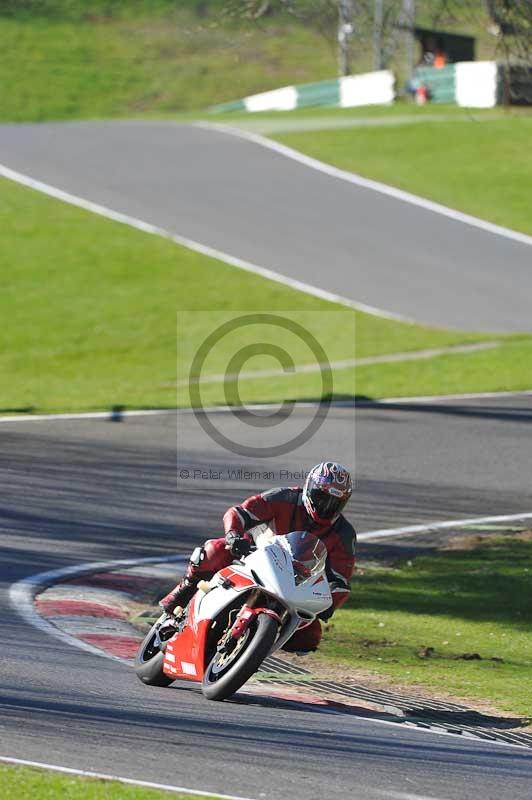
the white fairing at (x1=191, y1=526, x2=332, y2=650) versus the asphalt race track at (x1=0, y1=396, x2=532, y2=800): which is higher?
the white fairing at (x1=191, y1=526, x2=332, y2=650)

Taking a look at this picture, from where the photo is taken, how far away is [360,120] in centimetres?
4622

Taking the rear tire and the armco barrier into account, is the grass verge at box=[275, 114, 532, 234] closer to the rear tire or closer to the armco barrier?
the armco barrier

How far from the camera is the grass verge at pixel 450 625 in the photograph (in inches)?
376

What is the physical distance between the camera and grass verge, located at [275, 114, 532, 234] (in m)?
37.0

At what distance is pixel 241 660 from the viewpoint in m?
7.87

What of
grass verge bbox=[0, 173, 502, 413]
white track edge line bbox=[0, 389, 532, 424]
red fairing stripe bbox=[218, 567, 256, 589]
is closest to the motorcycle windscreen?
red fairing stripe bbox=[218, 567, 256, 589]

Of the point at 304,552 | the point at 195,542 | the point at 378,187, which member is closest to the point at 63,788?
the point at 304,552

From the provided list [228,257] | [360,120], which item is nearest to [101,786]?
[228,257]

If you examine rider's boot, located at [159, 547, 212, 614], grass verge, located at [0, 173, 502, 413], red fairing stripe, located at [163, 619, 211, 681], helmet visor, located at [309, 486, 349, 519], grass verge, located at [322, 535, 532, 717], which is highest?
helmet visor, located at [309, 486, 349, 519]

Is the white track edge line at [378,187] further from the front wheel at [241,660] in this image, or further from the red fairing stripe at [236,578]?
the front wheel at [241,660]

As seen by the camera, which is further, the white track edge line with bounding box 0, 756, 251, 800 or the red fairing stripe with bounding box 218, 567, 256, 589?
the red fairing stripe with bounding box 218, 567, 256, 589

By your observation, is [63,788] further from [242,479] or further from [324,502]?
[242,479]

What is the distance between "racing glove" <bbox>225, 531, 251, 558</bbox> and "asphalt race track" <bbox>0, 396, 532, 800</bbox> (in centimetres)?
94

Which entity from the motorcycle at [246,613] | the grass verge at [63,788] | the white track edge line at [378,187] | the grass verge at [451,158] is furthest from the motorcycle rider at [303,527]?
the grass verge at [451,158]
